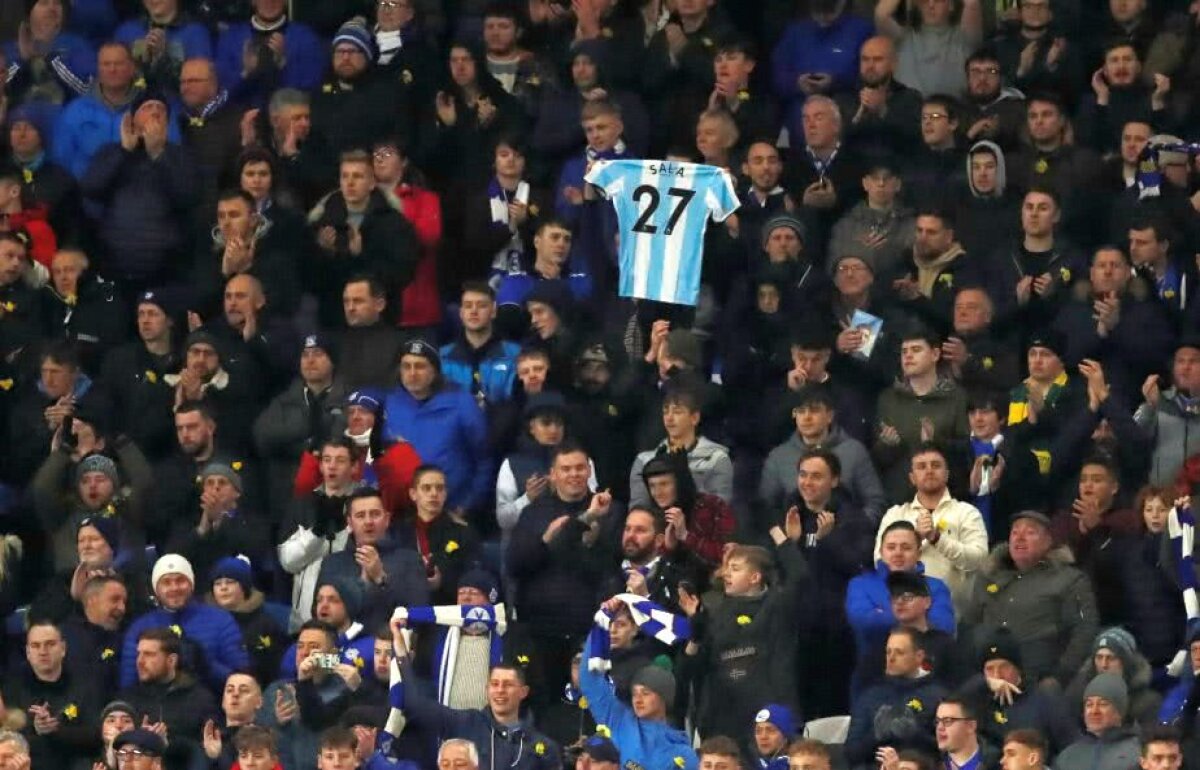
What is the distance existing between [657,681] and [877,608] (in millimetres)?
1227

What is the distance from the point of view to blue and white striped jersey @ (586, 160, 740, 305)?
23.3 m

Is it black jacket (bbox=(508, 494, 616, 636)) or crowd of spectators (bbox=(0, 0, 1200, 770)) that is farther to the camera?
black jacket (bbox=(508, 494, 616, 636))

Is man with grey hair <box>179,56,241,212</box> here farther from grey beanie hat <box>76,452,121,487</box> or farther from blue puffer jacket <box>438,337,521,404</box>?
grey beanie hat <box>76,452,121,487</box>

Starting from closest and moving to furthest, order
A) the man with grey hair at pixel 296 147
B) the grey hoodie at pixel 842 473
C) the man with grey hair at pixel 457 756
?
the man with grey hair at pixel 457 756, the grey hoodie at pixel 842 473, the man with grey hair at pixel 296 147

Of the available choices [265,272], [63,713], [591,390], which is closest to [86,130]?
[265,272]

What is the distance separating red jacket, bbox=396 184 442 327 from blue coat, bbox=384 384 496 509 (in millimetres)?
1330

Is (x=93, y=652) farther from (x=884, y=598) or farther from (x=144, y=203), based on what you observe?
(x=884, y=598)

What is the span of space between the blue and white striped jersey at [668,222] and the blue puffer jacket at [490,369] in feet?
2.58

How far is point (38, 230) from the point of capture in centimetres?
2456

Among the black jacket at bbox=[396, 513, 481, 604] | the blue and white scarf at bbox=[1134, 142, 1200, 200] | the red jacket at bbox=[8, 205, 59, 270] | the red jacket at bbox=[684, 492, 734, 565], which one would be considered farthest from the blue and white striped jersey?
the red jacket at bbox=[8, 205, 59, 270]

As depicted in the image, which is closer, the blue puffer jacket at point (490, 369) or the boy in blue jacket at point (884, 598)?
the boy in blue jacket at point (884, 598)

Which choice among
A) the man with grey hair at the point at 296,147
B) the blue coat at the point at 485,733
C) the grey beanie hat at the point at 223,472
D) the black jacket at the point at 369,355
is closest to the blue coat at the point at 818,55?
the man with grey hair at the point at 296,147

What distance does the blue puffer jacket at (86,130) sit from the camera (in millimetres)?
25016

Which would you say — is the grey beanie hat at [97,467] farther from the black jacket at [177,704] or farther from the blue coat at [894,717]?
→ the blue coat at [894,717]
